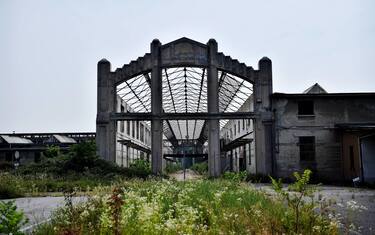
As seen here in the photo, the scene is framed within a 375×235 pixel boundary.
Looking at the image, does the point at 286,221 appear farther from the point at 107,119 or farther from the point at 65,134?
the point at 65,134

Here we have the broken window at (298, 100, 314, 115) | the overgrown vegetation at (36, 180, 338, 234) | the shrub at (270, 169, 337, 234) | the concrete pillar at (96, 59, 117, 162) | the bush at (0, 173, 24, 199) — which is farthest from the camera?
the broken window at (298, 100, 314, 115)

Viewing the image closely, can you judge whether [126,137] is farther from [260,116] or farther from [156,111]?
[260,116]

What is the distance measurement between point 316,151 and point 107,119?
49.8 ft

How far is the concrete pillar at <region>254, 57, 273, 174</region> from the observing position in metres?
26.6

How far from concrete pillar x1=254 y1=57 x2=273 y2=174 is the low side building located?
45 centimetres

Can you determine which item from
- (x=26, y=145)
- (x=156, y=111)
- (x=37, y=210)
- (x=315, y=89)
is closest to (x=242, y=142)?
(x=315, y=89)

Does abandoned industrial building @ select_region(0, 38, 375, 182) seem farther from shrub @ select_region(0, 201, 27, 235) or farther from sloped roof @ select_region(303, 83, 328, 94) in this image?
shrub @ select_region(0, 201, 27, 235)

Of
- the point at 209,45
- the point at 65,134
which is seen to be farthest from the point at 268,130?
the point at 65,134

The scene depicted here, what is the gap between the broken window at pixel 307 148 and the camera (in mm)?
26672

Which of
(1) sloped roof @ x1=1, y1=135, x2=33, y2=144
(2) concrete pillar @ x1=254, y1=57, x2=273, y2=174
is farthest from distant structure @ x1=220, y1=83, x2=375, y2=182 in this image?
(1) sloped roof @ x1=1, y1=135, x2=33, y2=144

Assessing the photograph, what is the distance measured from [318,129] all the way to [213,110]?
25.3 feet

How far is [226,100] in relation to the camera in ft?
123

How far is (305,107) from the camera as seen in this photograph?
2738 centimetres

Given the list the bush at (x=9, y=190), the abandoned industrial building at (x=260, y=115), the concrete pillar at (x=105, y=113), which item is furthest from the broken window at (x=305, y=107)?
the bush at (x=9, y=190)
